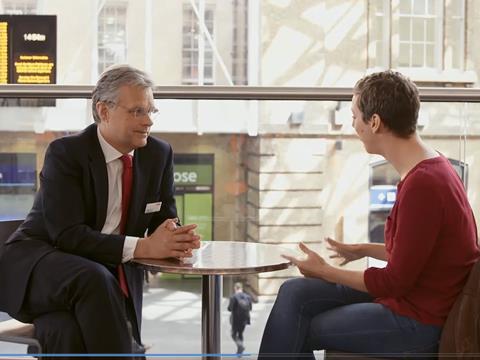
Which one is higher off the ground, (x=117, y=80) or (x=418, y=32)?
(x=418, y=32)

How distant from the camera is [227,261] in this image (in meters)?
2.25

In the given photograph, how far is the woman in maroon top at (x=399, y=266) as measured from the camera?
1.75 metres

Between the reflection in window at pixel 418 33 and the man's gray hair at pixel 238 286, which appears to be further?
the reflection in window at pixel 418 33

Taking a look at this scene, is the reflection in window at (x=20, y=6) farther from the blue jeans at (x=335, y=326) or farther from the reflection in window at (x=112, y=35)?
the blue jeans at (x=335, y=326)

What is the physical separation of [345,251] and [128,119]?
670 millimetres

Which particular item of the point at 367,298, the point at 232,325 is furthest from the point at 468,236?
the point at 232,325

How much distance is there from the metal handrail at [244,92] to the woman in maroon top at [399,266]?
1137 millimetres

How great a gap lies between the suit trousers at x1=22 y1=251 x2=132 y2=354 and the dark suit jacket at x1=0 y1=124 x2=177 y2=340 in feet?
0.14

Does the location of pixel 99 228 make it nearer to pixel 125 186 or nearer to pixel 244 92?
pixel 125 186

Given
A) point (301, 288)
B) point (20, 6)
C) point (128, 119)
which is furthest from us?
point (20, 6)

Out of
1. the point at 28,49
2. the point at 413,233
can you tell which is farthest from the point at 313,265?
the point at 28,49

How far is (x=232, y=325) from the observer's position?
2.74 metres

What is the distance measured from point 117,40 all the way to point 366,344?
14.8 m

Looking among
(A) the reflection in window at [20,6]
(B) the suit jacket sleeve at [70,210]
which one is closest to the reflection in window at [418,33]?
(A) the reflection in window at [20,6]
